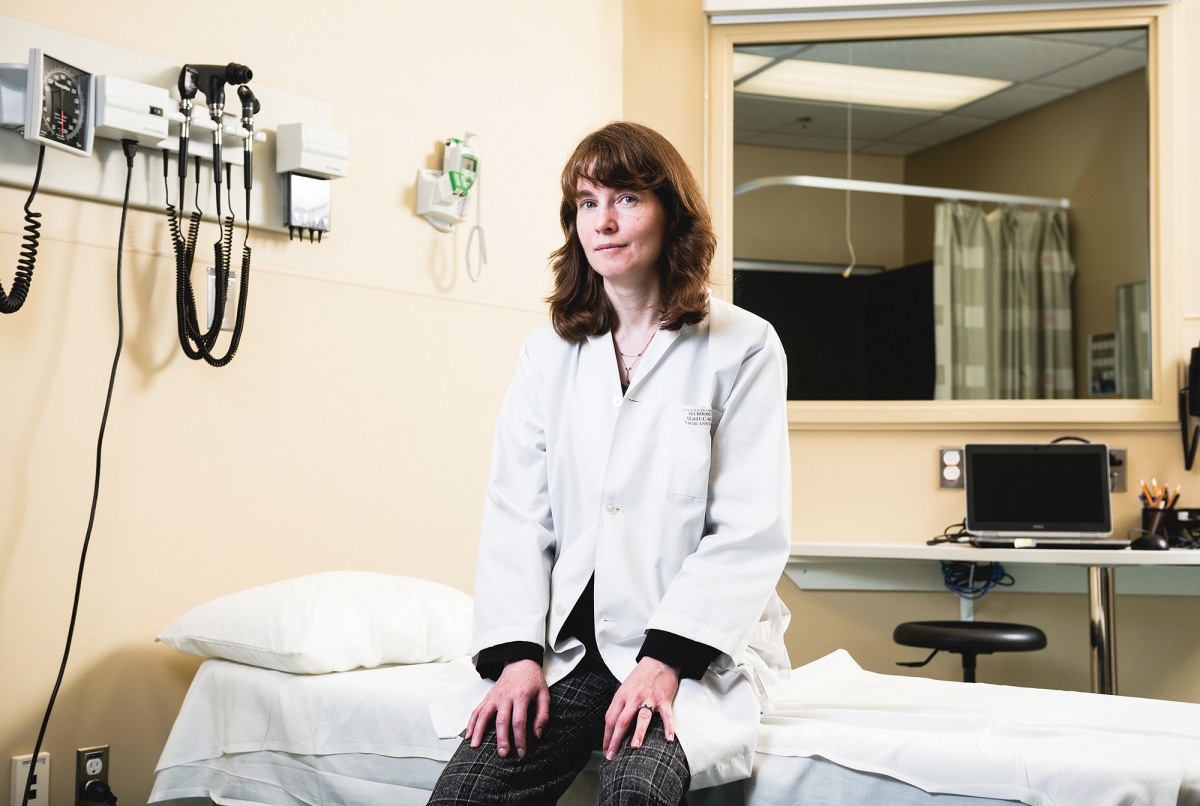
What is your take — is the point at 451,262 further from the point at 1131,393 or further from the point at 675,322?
the point at 1131,393

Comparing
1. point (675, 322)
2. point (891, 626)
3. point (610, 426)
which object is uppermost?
point (675, 322)

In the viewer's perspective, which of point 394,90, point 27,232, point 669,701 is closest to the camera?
point 669,701

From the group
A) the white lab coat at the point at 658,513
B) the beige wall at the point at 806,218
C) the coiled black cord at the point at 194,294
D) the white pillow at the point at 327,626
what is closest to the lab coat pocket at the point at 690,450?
the white lab coat at the point at 658,513

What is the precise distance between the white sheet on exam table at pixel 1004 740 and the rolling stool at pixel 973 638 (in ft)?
1.72

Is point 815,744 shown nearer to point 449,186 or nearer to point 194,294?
point 194,294

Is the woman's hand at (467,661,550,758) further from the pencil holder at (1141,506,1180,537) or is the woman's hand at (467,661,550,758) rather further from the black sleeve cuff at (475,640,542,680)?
the pencil holder at (1141,506,1180,537)

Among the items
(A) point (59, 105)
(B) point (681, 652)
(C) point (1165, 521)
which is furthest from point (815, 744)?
(C) point (1165, 521)

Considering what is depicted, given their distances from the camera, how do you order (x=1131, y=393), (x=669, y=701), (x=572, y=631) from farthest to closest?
(x=1131, y=393)
(x=572, y=631)
(x=669, y=701)

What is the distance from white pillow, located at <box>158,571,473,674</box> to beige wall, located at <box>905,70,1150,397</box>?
2053 mm

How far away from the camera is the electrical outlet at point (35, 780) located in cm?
167

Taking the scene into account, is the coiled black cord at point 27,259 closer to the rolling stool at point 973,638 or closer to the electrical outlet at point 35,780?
the electrical outlet at point 35,780

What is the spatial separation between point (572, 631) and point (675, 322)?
473 millimetres

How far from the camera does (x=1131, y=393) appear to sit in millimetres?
2945

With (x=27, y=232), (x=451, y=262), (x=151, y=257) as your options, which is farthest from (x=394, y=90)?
(x=27, y=232)
